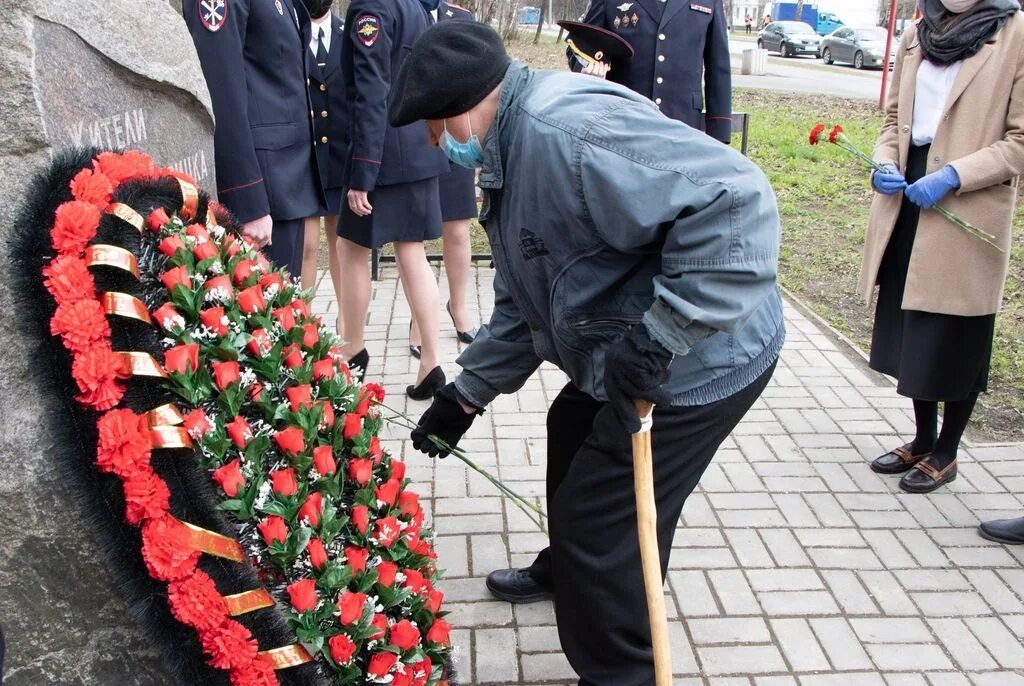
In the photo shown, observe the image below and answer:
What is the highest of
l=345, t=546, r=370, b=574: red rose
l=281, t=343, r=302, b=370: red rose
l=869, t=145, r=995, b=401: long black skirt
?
l=281, t=343, r=302, b=370: red rose

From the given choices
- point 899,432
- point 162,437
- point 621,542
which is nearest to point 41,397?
point 162,437

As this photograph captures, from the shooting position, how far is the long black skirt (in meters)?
3.55

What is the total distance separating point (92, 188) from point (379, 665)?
110cm

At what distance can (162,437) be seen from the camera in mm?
1767

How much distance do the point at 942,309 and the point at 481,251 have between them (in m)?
4.18

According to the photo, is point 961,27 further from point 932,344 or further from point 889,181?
point 932,344

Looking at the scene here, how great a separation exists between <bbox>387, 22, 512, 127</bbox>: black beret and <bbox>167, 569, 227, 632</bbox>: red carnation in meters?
1.03

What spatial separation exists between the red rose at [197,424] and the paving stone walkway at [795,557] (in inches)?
49.0

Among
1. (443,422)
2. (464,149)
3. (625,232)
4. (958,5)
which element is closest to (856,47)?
(958,5)

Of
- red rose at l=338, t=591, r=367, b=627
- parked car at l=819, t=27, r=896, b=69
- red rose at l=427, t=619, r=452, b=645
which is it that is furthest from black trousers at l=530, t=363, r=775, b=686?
parked car at l=819, t=27, r=896, b=69

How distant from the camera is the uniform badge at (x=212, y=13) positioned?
3.15 meters

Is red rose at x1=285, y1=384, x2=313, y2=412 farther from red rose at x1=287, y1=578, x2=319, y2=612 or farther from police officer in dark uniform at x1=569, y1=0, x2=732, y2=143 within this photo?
police officer in dark uniform at x1=569, y1=0, x2=732, y2=143

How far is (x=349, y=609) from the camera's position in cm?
185

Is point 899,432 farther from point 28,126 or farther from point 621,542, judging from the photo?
point 28,126
